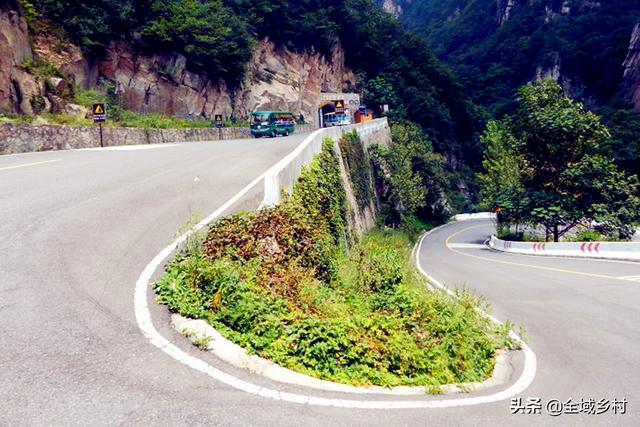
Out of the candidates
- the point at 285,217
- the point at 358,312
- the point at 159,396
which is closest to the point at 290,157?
the point at 285,217

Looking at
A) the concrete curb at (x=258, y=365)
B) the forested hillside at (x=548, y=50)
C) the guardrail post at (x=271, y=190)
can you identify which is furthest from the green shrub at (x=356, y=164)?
the forested hillside at (x=548, y=50)

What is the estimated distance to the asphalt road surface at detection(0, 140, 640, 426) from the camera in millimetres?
3668

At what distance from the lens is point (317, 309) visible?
5.97 m

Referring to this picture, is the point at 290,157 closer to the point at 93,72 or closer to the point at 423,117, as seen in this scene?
the point at 93,72

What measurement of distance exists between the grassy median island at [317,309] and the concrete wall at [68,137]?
12.8m

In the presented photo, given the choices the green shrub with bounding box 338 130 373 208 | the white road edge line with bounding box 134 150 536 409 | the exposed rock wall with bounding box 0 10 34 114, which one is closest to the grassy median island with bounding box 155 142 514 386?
the white road edge line with bounding box 134 150 536 409

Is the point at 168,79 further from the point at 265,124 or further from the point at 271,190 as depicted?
the point at 271,190

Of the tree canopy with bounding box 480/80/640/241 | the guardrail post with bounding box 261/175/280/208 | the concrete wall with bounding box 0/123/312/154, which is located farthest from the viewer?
the tree canopy with bounding box 480/80/640/241

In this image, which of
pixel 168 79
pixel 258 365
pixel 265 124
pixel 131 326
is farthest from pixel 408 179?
pixel 131 326

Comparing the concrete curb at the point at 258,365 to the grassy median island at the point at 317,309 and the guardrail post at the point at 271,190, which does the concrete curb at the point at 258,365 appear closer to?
the grassy median island at the point at 317,309

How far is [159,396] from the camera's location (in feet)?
12.2

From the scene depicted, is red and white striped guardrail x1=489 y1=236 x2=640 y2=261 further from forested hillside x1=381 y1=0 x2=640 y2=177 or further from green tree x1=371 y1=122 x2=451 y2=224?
forested hillside x1=381 y1=0 x2=640 y2=177

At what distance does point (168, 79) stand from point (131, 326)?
35.4m

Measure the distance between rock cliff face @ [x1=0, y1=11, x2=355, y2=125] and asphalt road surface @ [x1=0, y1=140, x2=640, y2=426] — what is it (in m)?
12.4
